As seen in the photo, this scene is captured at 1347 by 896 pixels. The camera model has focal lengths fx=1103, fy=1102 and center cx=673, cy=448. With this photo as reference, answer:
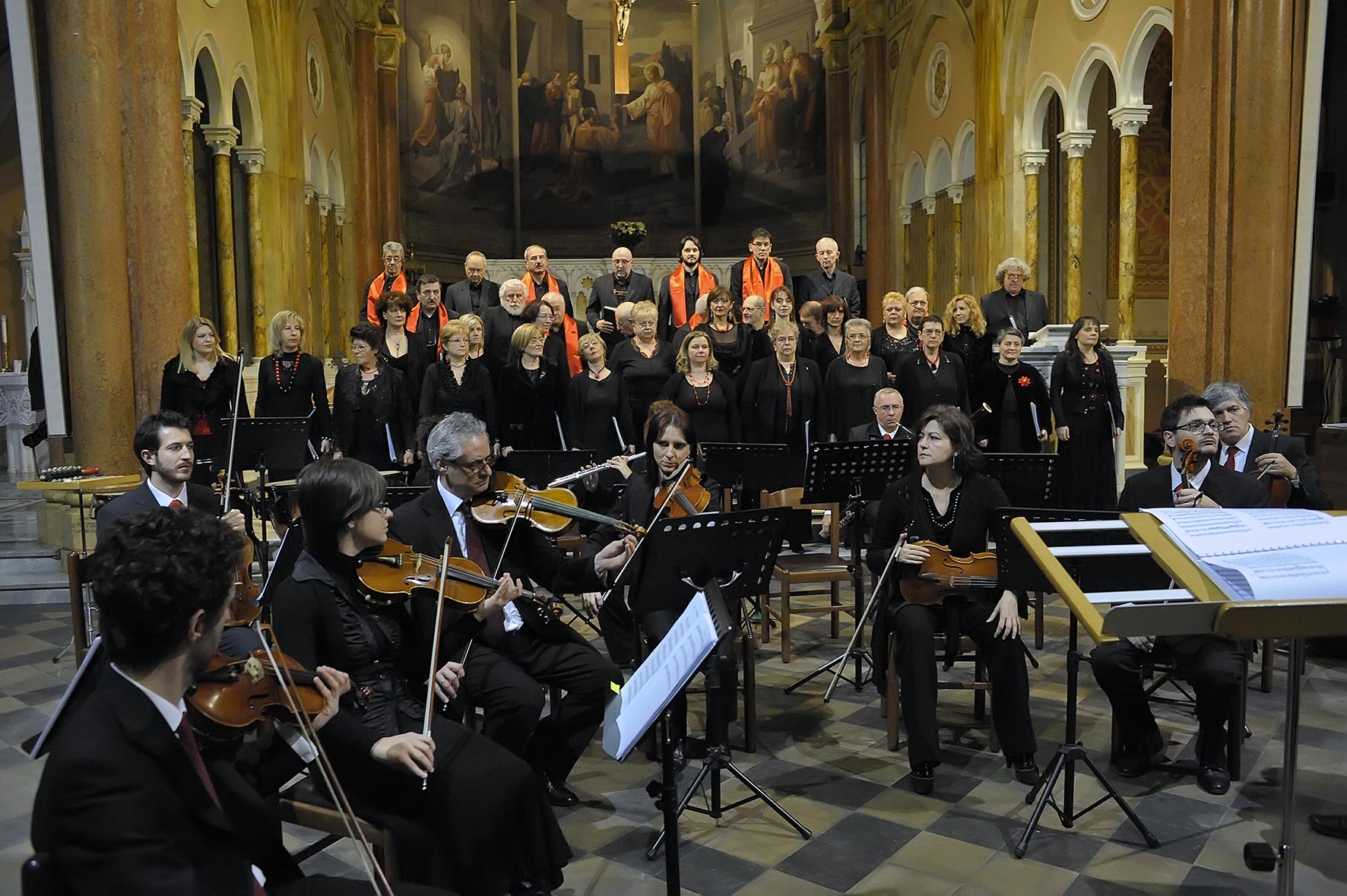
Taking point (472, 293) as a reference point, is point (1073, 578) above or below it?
below

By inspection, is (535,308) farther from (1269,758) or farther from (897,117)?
(897,117)

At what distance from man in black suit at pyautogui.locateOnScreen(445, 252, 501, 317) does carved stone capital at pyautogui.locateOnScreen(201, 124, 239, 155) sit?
383 cm

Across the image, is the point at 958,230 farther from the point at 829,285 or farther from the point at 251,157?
the point at 251,157

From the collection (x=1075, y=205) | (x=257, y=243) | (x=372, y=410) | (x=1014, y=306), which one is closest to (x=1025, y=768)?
(x=372, y=410)

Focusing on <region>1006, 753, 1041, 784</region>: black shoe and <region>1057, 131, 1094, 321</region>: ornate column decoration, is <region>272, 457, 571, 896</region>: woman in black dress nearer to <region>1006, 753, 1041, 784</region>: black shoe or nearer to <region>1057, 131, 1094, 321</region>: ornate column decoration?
<region>1006, 753, 1041, 784</region>: black shoe

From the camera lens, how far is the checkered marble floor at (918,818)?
3459 mm

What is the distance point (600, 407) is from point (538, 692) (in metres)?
3.47

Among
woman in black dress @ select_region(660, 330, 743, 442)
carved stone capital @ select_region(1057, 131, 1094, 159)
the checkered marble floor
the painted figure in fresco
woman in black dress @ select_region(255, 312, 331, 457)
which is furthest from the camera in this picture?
the painted figure in fresco

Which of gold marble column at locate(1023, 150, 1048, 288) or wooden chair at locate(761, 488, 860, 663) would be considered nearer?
wooden chair at locate(761, 488, 860, 663)

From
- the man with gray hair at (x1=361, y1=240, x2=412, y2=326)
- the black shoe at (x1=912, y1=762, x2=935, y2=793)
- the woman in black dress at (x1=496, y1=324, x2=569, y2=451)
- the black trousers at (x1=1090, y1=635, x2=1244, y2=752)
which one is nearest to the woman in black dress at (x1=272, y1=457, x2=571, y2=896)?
the black shoe at (x1=912, y1=762, x2=935, y2=793)

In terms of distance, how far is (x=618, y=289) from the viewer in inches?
382

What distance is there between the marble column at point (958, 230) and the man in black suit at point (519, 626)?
11871mm

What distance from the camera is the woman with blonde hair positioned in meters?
8.34

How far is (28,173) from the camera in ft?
24.7
